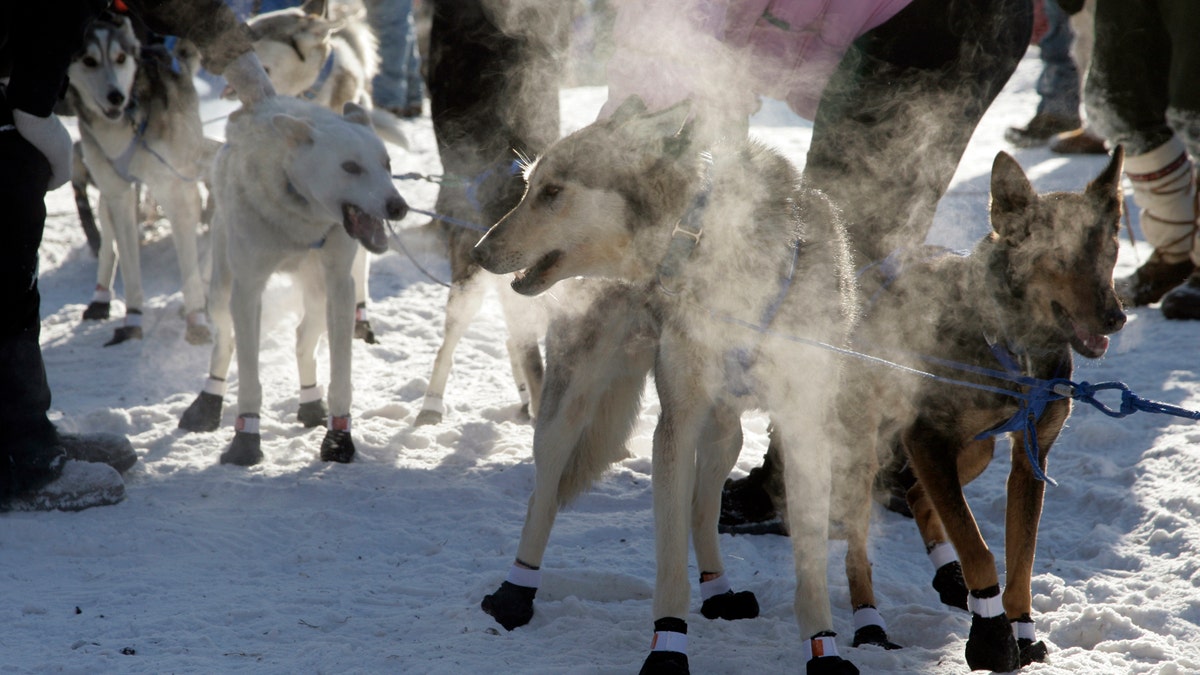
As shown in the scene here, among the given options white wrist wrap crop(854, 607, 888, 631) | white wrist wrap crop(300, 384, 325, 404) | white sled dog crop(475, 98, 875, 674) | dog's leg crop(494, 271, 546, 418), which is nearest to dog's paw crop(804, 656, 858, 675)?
white sled dog crop(475, 98, 875, 674)

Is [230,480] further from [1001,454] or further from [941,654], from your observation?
[1001,454]

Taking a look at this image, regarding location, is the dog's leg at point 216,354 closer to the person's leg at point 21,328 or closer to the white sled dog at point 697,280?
the person's leg at point 21,328

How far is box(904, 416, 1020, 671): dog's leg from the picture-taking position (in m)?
2.79

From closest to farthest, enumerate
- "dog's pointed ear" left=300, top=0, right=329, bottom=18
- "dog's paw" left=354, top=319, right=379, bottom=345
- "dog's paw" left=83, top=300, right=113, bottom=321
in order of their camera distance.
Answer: "dog's paw" left=354, top=319, right=379, bottom=345 → "dog's paw" left=83, top=300, right=113, bottom=321 → "dog's pointed ear" left=300, top=0, right=329, bottom=18

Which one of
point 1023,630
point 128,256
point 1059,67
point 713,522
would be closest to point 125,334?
point 128,256

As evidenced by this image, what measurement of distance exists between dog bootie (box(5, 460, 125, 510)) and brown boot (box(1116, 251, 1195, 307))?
5117mm

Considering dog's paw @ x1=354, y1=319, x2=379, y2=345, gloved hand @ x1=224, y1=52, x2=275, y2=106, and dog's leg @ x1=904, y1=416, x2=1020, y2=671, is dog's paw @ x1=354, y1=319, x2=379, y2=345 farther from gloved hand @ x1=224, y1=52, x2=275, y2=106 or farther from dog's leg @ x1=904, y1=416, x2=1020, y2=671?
dog's leg @ x1=904, y1=416, x2=1020, y2=671

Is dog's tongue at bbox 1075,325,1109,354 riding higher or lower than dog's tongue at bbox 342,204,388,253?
lower

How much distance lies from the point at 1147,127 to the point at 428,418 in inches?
157

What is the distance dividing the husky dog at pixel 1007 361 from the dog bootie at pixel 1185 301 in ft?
10.7

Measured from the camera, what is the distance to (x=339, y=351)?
4.80m

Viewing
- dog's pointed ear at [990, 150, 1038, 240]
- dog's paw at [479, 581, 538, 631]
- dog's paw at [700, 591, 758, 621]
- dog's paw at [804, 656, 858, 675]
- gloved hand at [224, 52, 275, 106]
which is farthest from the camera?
gloved hand at [224, 52, 275, 106]

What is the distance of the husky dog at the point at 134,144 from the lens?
256 inches

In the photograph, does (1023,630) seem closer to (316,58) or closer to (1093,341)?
(1093,341)
